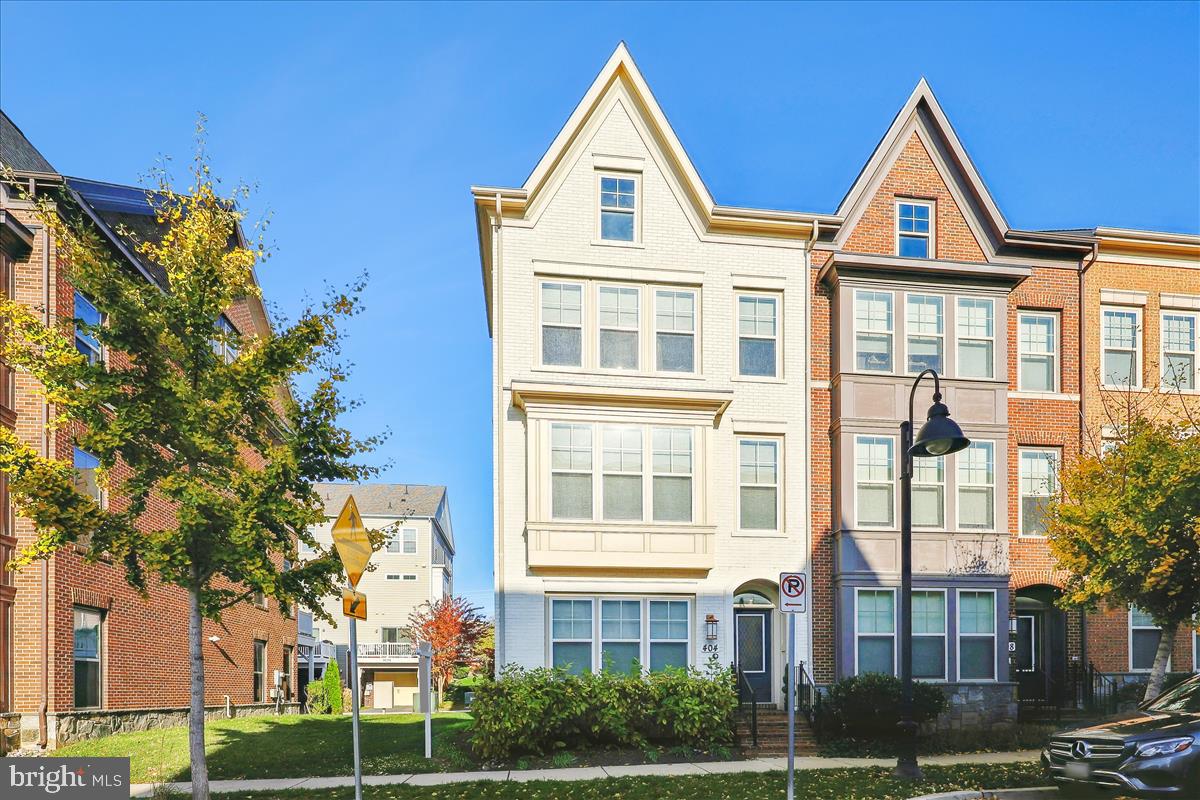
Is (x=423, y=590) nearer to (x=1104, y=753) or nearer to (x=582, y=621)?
(x=582, y=621)

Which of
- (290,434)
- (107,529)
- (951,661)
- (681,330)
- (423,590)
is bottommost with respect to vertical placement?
(423,590)

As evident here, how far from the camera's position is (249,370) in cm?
1277

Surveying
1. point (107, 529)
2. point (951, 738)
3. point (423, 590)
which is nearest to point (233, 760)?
point (107, 529)

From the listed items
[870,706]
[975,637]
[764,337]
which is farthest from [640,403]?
[975,637]

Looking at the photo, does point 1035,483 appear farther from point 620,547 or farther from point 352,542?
point 352,542

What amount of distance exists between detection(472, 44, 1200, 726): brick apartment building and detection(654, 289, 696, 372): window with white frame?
68 millimetres

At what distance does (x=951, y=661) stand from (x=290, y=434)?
47.3 ft

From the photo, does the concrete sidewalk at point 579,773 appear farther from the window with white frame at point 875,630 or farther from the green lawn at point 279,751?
the window with white frame at point 875,630

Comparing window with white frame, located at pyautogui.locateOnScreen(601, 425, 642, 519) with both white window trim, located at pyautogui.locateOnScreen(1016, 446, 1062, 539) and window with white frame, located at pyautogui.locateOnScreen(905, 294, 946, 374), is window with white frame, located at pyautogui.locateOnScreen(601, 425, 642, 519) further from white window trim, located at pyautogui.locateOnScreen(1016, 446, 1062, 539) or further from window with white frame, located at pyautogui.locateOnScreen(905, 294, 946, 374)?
white window trim, located at pyautogui.locateOnScreen(1016, 446, 1062, 539)

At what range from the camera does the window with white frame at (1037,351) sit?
21.9 metres

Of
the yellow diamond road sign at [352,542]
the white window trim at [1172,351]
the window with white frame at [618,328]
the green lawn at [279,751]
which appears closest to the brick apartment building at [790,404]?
the window with white frame at [618,328]

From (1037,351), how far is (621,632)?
37.7 feet

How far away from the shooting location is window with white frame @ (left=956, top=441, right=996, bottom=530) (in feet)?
68.0

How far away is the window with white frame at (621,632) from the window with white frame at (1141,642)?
11.2 m
